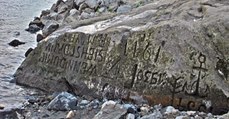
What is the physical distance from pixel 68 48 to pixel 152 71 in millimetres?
1943

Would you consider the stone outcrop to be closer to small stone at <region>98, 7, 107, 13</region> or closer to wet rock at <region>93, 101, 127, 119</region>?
wet rock at <region>93, 101, 127, 119</region>

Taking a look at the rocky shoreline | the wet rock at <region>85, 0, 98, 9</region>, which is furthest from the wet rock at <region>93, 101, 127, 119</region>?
the wet rock at <region>85, 0, 98, 9</region>

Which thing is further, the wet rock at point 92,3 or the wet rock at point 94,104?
the wet rock at point 92,3

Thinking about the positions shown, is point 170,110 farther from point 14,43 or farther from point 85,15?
point 85,15

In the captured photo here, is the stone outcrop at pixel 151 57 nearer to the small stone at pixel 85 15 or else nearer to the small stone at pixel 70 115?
the small stone at pixel 70 115

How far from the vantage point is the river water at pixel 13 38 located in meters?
9.26

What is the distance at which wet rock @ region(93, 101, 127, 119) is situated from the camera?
6825mm

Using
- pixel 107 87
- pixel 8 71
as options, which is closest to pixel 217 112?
pixel 107 87

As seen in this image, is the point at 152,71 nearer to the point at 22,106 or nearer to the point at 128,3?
the point at 22,106

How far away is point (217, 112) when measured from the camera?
285 inches

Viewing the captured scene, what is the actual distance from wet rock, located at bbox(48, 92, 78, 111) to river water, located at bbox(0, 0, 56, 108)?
2.91 ft

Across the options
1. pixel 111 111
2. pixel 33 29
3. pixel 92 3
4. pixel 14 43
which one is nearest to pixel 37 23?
pixel 33 29

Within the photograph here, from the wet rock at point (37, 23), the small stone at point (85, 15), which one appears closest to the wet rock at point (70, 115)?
the small stone at point (85, 15)

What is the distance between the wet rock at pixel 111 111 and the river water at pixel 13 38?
2.05 m
